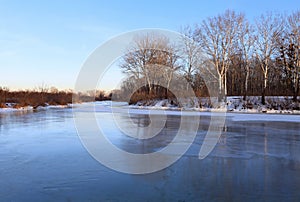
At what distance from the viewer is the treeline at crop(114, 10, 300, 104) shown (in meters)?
24.3

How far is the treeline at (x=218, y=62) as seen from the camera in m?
24.3

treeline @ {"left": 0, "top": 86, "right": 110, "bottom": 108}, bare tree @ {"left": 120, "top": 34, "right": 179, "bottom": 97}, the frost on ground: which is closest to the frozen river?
the frost on ground

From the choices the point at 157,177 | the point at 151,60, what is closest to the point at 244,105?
the point at 151,60

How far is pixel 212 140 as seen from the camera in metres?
7.37

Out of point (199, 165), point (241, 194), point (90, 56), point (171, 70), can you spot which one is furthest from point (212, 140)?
point (171, 70)

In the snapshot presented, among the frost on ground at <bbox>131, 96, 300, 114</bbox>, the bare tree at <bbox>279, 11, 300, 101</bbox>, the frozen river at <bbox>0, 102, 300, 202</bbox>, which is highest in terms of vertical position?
the bare tree at <bbox>279, 11, 300, 101</bbox>

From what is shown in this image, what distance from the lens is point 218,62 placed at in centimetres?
2608

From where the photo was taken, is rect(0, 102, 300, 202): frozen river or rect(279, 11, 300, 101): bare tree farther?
rect(279, 11, 300, 101): bare tree

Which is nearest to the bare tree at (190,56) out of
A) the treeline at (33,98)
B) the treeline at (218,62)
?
the treeline at (218,62)

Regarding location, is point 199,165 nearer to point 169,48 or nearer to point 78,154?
point 78,154

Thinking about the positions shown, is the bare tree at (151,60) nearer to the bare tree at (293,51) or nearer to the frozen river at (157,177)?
the bare tree at (293,51)

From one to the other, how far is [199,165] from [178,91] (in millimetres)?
26185

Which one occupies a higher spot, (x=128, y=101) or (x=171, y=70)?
(x=171, y=70)

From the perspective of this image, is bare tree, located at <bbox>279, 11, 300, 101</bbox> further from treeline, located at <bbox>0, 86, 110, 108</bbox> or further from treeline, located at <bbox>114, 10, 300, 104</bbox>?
treeline, located at <bbox>0, 86, 110, 108</bbox>
